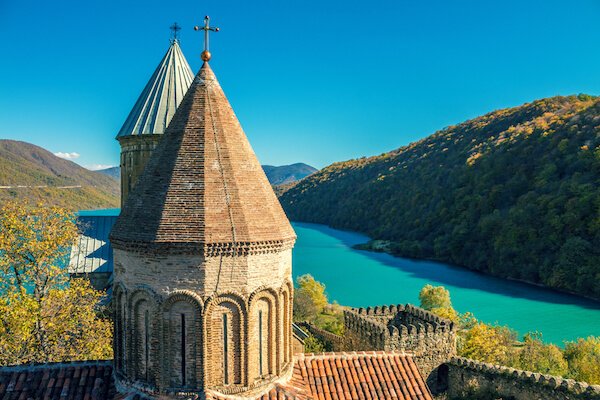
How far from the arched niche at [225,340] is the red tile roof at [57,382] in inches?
74.1

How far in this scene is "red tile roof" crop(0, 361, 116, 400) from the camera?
746 centimetres

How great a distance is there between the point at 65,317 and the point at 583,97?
2916 inches

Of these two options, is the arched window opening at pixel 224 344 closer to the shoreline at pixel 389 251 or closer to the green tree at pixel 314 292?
the green tree at pixel 314 292

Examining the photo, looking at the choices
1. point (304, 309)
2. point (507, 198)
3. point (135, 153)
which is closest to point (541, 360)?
point (304, 309)

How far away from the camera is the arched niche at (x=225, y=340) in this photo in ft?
23.7

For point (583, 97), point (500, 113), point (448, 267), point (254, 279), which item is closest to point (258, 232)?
point (254, 279)

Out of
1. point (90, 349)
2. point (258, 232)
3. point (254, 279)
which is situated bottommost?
point (90, 349)

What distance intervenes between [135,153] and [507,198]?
1737 inches

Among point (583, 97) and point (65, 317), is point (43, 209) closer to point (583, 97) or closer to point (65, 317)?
point (65, 317)

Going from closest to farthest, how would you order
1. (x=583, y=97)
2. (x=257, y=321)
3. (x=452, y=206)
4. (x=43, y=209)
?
(x=257, y=321), (x=43, y=209), (x=452, y=206), (x=583, y=97)

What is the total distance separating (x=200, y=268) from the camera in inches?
280

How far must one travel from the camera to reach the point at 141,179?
25.9ft

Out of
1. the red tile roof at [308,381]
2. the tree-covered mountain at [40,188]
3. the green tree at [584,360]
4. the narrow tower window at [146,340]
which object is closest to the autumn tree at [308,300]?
the green tree at [584,360]

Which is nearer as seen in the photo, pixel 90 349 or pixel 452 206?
pixel 90 349
